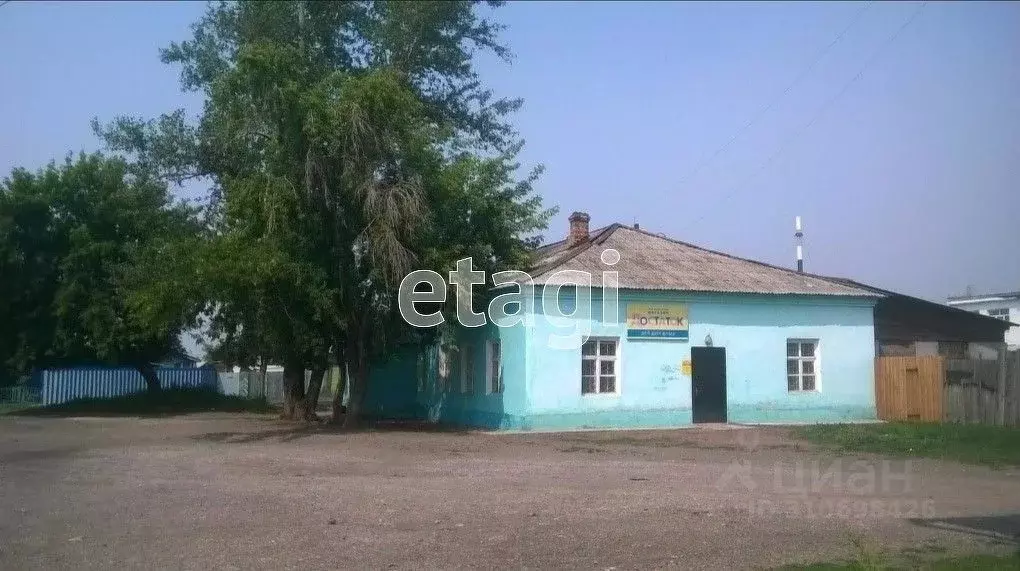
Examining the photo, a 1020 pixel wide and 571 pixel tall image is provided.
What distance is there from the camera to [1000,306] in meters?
42.1

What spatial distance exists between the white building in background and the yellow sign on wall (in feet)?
79.2

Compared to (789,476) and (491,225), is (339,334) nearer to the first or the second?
(491,225)

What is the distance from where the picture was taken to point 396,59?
25047 millimetres

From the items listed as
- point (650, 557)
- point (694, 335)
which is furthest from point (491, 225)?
point (650, 557)

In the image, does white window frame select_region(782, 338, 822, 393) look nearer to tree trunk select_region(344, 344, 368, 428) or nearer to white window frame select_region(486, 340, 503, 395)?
white window frame select_region(486, 340, 503, 395)

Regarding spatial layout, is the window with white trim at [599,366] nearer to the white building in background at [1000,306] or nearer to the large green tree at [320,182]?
the large green tree at [320,182]

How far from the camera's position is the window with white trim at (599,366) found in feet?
73.7

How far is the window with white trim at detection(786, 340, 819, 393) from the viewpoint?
24766 mm

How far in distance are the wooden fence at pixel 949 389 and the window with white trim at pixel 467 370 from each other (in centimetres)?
1139

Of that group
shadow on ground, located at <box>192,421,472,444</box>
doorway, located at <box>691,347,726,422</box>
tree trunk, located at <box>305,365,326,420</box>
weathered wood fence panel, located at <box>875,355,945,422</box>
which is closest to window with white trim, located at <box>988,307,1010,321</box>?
weathered wood fence panel, located at <box>875,355,945,422</box>

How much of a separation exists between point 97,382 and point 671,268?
25.5 m

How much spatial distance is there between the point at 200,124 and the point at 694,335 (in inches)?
553

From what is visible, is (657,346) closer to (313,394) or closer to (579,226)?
(579,226)

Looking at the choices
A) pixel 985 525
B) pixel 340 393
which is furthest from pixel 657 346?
pixel 985 525
